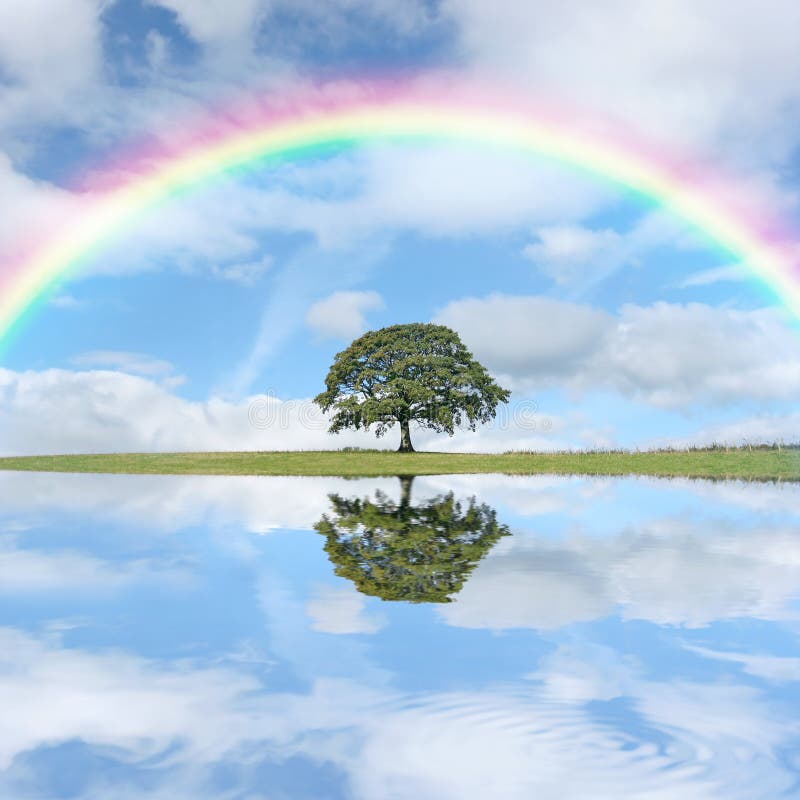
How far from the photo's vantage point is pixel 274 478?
3897cm

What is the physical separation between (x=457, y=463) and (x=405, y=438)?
16.8 metres

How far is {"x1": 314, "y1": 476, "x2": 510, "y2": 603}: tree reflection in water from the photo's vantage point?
10.5 m

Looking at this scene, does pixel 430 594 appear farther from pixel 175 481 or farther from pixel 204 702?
pixel 175 481

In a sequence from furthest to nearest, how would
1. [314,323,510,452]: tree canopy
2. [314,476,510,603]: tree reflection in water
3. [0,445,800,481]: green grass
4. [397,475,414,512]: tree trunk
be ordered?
[314,323,510,452]: tree canopy → [0,445,800,481]: green grass → [397,475,414,512]: tree trunk → [314,476,510,603]: tree reflection in water

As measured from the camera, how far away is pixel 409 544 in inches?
563

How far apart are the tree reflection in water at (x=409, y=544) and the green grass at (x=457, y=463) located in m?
20.5

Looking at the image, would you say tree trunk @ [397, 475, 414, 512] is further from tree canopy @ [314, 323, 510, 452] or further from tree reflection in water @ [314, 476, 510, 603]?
tree canopy @ [314, 323, 510, 452]

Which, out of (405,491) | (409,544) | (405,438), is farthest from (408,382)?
(409,544)

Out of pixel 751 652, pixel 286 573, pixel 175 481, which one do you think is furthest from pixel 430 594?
pixel 175 481

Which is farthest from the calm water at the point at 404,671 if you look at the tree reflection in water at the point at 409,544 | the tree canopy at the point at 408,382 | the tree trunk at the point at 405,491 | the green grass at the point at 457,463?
the tree canopy at the point at 408,382

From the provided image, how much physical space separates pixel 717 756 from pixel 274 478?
3505 centimetres

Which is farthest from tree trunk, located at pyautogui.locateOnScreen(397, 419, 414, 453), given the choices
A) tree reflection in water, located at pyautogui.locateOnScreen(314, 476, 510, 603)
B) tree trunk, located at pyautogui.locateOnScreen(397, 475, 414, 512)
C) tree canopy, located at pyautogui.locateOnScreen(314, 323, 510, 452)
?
tree reflection in water, located at pyautogui.locateOnScreen(314, 476, 510, 603)

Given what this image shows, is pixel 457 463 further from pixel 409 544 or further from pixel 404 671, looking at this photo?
pixel 404 671

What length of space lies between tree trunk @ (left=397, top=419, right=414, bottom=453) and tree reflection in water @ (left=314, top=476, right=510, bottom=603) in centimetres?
4136
